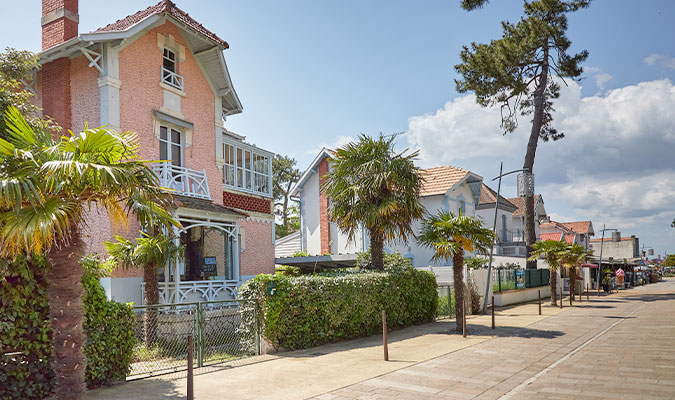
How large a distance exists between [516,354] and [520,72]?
25.7 metres

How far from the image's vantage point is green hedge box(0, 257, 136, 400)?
742 centimetres

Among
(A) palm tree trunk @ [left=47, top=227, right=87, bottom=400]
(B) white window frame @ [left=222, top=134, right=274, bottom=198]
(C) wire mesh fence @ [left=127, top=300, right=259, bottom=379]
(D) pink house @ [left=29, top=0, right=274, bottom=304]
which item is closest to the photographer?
(A) palm tree trunk @ [left=47, top=227, right=87, bottom=400]

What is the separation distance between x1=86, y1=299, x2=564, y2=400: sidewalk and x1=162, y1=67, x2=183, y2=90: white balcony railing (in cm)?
1057

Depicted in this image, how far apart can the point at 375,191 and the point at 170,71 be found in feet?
26.9

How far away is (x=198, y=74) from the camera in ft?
65.8

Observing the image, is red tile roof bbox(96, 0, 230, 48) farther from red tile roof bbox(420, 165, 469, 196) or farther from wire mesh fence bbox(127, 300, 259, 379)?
red tile roof bbox(420, 165, 469, 196)

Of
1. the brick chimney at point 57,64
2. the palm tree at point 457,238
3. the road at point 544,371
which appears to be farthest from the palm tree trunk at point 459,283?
the brick chimney at point 57,64

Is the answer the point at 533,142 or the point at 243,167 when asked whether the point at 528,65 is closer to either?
the point at 533,142

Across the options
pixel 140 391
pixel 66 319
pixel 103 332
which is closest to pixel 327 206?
pixel 103 332

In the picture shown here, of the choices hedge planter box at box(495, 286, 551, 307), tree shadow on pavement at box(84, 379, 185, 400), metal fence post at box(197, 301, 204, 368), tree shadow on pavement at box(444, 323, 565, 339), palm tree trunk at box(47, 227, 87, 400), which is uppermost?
palm tree trunk at box(47, 227, 87, 400)

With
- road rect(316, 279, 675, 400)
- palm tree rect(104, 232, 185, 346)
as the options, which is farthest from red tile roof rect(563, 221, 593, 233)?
palm tree rect(104, 232, 185, 346)

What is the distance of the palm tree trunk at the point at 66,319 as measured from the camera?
6.32 meters

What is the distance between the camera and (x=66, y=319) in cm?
635

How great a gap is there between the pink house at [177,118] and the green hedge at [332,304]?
4591 mm
